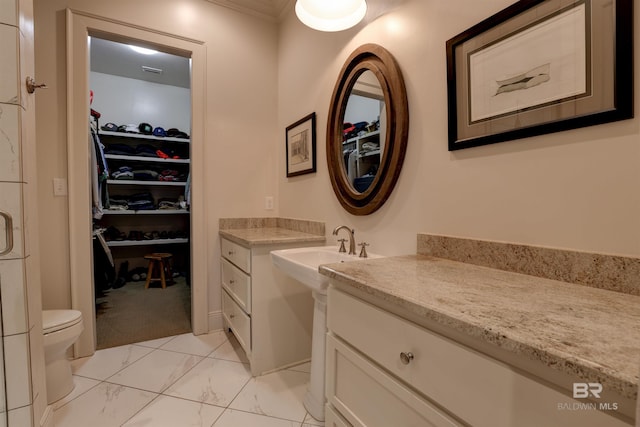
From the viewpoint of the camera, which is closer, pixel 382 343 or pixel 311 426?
pixel 382 343

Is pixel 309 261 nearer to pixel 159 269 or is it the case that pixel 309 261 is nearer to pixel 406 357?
pixel 406 357

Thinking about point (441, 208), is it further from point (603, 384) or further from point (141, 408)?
point (141, 408)

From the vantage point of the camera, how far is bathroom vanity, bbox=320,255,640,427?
0.44m

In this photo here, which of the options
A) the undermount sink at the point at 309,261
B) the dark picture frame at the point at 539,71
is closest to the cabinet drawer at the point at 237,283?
the undermount sink at the point at 309,261

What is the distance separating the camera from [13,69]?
43.2 inches

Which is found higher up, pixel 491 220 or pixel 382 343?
pixel 491 220

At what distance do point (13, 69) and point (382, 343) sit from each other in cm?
166

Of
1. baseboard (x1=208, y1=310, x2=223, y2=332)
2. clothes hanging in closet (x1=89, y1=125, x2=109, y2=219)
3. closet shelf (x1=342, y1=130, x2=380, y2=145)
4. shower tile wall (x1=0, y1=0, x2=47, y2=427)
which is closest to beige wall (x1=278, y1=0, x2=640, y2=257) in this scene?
closet shelf (x1=342, y1=130, x2=380, y2=145)

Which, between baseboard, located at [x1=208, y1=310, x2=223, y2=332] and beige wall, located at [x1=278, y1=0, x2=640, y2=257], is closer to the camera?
beige wall, located at [x1=278, y1=0, x2=640, y2=257]

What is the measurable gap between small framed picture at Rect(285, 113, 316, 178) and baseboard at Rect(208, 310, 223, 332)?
1335mm

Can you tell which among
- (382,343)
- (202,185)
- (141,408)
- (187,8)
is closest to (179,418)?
(141,408)

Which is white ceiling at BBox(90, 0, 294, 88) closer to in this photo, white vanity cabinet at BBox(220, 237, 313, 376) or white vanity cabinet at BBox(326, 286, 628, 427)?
white vanity cabinet at BBox(220, 237, 313, 376)

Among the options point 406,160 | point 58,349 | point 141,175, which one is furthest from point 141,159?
point 406,160

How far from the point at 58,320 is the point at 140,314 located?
1.22m
